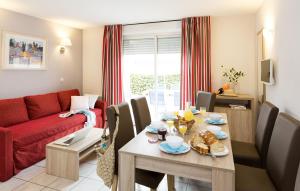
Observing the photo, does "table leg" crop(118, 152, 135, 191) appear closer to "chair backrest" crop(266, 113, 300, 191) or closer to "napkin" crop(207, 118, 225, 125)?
"chair backrest" crop(266, 113, 300, 191)

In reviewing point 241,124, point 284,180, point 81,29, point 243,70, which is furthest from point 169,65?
point 284,180

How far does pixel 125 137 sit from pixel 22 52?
2884mm

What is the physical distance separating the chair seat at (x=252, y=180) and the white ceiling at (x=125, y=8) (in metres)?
2.52

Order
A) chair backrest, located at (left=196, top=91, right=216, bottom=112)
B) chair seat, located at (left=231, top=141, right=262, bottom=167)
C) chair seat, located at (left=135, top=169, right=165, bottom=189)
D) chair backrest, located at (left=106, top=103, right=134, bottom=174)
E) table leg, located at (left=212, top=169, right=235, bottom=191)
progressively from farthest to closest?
chair backrest, located at (left=196, top=91, right=216, bottom=112) < chair seat, located at (left=231, top=141, right=262, bottom=167) < chair backrest, located at (left=106, top=103, right=134, bottom=174) < chair seat, located at (left=135, top=169, right=165, bottom=189) < table leg, located at (left=212, top=169, right=235, bottom=191)

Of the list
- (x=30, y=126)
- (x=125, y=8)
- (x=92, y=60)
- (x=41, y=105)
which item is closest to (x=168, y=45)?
(x=125, y=8)

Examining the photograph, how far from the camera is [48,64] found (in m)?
4.09

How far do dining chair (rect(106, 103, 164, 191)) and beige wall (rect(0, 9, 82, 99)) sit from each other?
2613 mm

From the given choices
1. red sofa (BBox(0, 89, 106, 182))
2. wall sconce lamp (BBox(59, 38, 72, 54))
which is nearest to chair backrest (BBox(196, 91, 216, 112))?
red sofa (BBox(0, 89, 106, 182))

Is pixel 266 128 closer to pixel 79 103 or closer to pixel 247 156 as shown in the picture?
pixel 247 156

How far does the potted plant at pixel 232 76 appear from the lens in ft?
12.1

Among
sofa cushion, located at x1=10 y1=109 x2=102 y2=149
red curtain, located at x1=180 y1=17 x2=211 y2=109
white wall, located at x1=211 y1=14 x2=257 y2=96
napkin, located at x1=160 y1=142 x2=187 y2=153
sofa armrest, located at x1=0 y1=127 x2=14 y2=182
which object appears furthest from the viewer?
red curtain, located at x1=180 y1=17 x2=211 y2=109

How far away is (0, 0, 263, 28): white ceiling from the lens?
3055 mm

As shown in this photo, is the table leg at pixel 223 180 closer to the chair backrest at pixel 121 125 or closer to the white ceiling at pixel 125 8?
the chair backrest at pixel 121 125

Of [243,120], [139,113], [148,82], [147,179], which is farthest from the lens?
[148,82]
